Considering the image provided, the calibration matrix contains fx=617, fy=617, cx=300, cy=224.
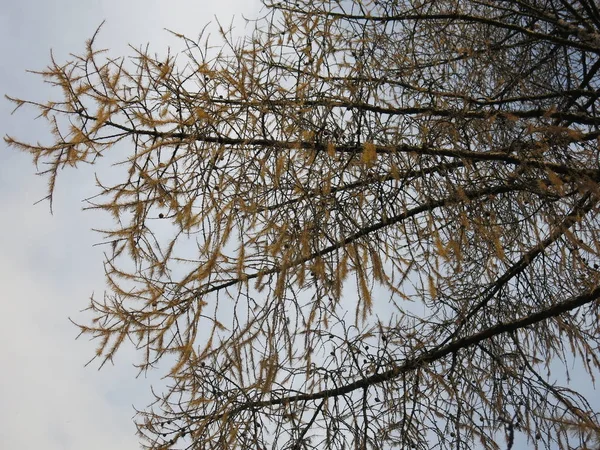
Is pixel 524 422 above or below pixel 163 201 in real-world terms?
below

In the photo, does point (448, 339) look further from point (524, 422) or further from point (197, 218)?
point (197, 218)

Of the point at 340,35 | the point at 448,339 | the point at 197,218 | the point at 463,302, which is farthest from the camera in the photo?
the point at 463,302

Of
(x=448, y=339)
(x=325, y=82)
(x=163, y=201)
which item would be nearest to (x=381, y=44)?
(x=325, y=82)

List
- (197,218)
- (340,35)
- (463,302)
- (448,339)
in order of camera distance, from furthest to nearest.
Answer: (463,302)
(448,339)
(340,35)
(197,218)

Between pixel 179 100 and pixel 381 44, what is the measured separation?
3.89 ft

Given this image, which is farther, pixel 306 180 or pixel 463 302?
pixel 463 302

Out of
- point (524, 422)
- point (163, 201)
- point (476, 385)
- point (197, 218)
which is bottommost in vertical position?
point (524, 422)

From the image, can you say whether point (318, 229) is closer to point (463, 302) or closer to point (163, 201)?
point (163, 201)

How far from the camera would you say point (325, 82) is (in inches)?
106

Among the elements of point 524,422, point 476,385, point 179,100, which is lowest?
point 524,422

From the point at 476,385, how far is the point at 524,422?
1.03 ft

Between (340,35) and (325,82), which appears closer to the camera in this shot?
(325,82)

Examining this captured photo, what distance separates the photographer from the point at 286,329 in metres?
2.54

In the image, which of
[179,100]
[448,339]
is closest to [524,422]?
[448,339]
